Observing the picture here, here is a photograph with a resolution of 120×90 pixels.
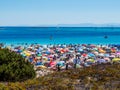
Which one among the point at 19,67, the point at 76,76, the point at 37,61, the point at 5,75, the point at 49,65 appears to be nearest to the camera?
the point at 76,76

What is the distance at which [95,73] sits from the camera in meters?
5.93

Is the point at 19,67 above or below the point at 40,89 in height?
below

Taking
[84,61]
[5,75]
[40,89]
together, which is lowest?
[84,61]

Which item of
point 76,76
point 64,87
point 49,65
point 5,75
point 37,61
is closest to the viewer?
point 64,87

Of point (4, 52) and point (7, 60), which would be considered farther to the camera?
point (4, 52)

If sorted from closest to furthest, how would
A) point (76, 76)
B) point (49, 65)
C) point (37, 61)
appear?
1. point (76, 76)
2. point (49, 65)
3. point (37, 61)

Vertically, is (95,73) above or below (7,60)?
above

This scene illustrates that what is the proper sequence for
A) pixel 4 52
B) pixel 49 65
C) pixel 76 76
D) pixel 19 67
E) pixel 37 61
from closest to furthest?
pixel 76 76, pixel 19 67, pixel 4 52, pixel 49 65, pixel 37 61

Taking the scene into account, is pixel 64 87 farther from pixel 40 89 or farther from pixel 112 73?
pixel 112 73

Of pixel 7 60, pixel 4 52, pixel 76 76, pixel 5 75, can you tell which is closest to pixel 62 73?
pixel 76 76

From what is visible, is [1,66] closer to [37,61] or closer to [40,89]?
[40,89]

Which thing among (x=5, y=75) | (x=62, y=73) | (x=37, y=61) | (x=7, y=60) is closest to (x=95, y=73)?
(x=62, y=73)

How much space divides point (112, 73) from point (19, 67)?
288 inches

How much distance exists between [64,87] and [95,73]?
0.81 metres
